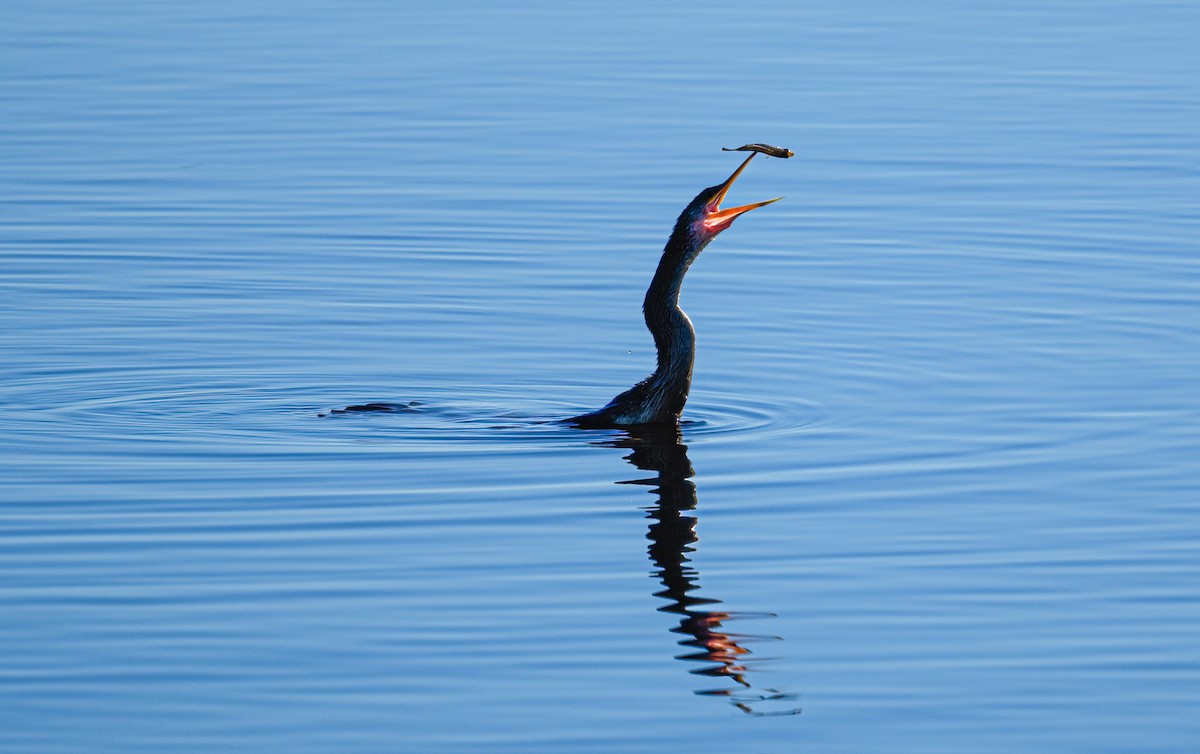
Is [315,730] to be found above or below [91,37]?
below

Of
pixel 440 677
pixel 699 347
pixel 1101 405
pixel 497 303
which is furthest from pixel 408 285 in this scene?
pixel 440 677

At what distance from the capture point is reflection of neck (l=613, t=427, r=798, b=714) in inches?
332

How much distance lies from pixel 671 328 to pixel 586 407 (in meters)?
1.15

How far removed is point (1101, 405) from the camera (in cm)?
1313

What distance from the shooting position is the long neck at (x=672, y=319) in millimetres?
12250

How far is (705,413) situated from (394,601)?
426cm

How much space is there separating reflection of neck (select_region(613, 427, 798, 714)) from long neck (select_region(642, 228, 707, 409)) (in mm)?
313

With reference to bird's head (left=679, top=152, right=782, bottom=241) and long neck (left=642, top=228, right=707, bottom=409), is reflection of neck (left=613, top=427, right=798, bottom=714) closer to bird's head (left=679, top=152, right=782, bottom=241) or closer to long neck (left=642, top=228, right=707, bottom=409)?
long neck (left=642, top=228, right=707, bottom=409)

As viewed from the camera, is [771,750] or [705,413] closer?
[771,750]

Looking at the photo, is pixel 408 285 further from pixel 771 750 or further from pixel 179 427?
pixel 771 750

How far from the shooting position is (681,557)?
996 cm

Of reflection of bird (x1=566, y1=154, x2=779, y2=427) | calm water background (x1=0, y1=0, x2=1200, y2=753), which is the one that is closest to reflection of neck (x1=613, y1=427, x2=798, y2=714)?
calm water background (x1=0, y1=0, x2=1200, y2=753)

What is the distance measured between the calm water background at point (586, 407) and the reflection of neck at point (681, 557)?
0.03 meters

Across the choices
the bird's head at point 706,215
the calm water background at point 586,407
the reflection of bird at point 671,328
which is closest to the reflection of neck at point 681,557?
the calm water background at point 586,407
